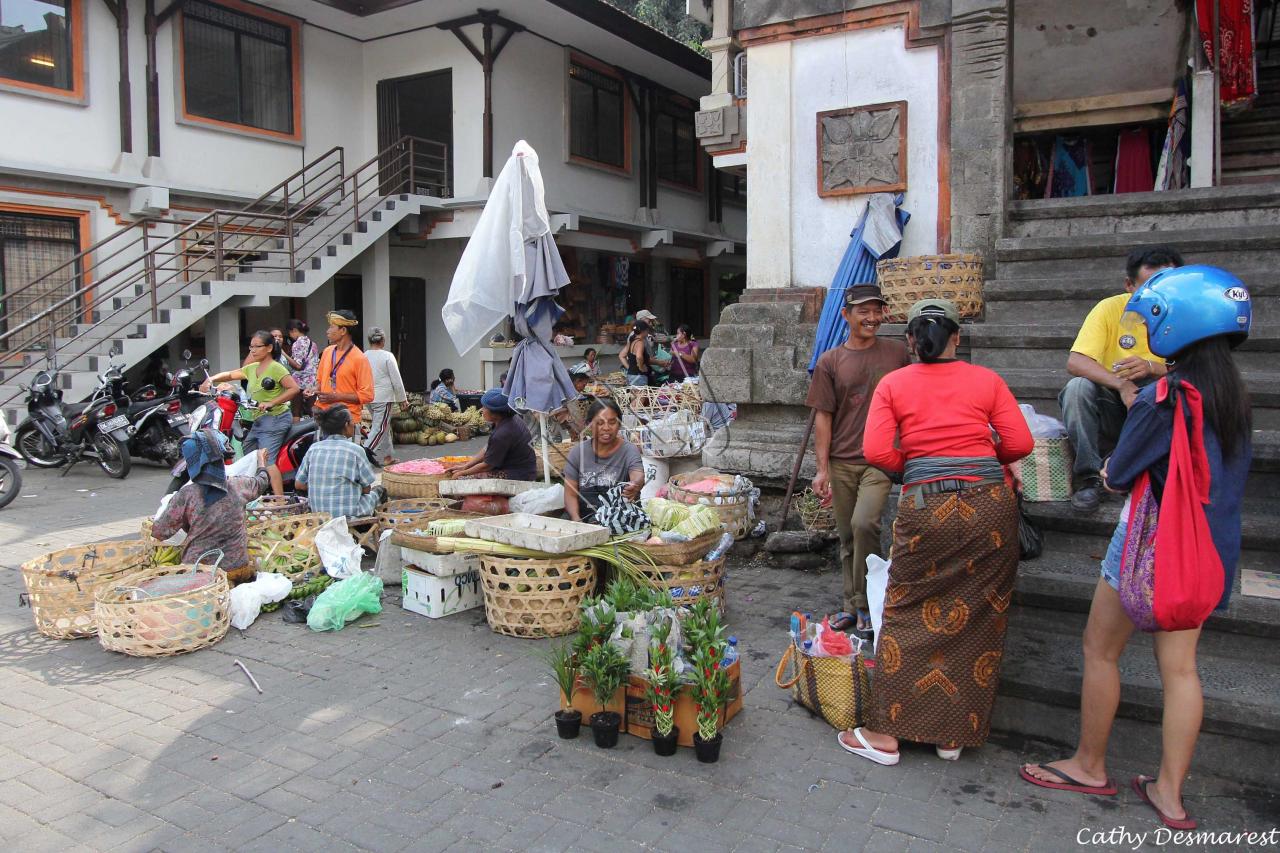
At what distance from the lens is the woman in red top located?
3.48 meters

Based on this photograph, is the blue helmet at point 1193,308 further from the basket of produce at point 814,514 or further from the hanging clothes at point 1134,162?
the hanging clothes at point 1134,162

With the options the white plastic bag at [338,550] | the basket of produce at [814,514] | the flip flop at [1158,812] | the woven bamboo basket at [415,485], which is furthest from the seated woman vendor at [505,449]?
the flip flop at [1158,812]

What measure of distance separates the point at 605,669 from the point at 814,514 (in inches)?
129

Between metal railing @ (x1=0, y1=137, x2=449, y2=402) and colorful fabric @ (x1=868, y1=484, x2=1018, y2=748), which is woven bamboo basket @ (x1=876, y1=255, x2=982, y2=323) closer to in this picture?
colorful fabric @ (x1=868, y1=484, x2=1018, y2=748)

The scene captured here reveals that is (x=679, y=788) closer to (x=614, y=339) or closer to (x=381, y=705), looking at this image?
(x=381, y=705)

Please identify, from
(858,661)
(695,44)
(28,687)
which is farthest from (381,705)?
(695,44)

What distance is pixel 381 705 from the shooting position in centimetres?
423

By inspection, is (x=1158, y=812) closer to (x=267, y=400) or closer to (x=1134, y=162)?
(x=267, y=400)

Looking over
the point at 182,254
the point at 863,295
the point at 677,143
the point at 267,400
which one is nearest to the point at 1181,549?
the point at 863,295

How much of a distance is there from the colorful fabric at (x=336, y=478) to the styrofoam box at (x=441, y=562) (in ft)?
3.61

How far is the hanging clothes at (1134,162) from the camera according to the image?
10039 mm

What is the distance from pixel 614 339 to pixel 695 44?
1097 centimetres

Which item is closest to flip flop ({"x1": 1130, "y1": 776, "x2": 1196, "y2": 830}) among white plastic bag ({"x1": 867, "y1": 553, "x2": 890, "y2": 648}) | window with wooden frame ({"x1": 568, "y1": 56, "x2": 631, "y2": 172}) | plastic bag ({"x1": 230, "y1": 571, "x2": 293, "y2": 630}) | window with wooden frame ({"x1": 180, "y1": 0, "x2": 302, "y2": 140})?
white plastic bag ({"x1": 867, "y1": 553, "x2": 890, "y2": 648})

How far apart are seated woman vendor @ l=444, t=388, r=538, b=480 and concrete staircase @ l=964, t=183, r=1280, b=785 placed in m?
3.19
